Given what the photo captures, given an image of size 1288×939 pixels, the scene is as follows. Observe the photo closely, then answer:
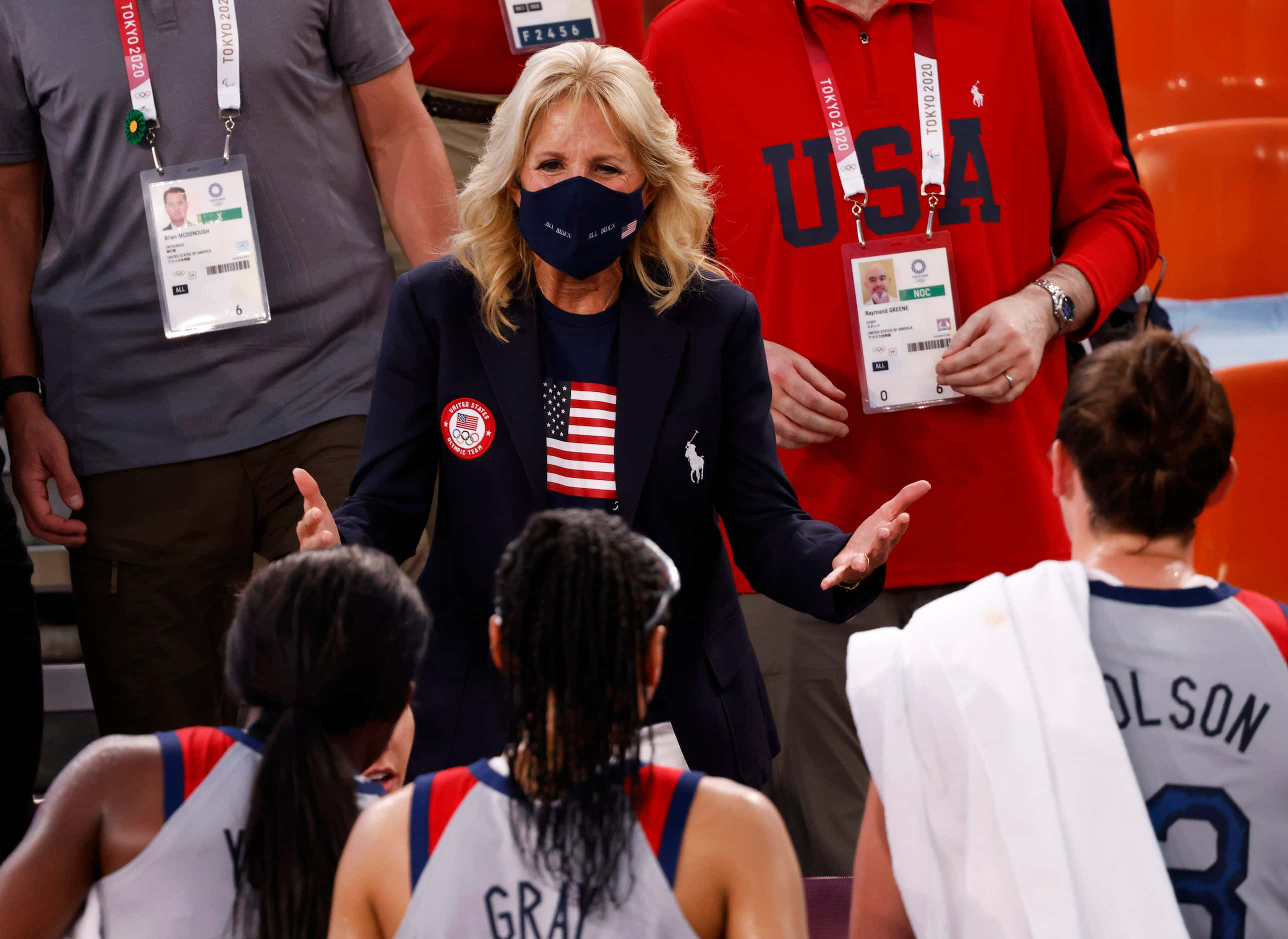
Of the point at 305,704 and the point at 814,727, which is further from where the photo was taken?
the point at 814,727

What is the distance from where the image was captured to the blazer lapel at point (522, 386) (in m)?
2.17

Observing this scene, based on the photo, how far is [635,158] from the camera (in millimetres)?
2238

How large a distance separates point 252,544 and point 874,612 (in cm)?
129

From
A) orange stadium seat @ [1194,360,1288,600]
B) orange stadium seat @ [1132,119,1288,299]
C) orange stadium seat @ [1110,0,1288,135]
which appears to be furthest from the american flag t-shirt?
orange stadium seat @ [1110,0,1288,135]

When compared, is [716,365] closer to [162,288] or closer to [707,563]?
[707,563]

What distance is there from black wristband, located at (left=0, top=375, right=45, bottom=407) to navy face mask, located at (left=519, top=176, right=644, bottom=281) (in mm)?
1305

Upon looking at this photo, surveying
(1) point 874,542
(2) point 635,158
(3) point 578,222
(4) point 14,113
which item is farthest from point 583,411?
(4) point 14,113

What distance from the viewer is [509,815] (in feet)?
4.55

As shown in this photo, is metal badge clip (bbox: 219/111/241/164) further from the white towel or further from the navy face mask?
the white towel

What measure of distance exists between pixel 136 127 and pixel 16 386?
0.60 metres

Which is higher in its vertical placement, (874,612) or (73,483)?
(73,483)

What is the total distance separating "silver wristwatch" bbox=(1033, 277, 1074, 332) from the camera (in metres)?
2.76

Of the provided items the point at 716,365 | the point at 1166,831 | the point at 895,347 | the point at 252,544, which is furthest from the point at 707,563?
the point at 252,544

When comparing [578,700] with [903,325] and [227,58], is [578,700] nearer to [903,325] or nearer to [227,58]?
[903,325]
